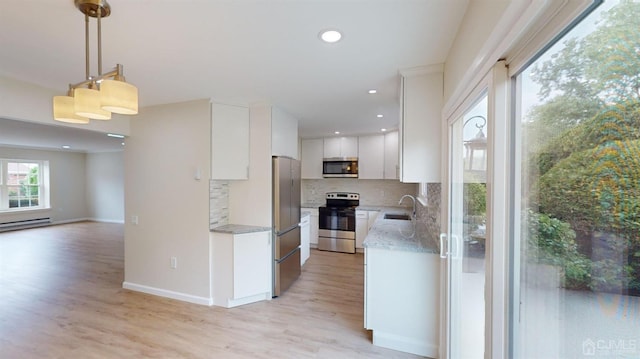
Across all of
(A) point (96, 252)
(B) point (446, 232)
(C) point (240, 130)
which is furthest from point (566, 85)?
(A) point (96, 252)

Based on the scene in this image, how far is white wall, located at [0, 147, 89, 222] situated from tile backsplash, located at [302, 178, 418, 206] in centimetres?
821

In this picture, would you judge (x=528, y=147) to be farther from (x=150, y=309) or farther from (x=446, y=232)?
(x=150, y=309)

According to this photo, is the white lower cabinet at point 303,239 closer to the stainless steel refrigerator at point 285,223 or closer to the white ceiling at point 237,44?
the stainless steel refrigerator at point 285,223

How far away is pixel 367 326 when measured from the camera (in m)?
2.21

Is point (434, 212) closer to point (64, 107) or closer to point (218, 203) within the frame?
point (218, 203)

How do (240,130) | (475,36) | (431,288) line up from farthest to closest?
(240,130) → (431,288) → (475,36)

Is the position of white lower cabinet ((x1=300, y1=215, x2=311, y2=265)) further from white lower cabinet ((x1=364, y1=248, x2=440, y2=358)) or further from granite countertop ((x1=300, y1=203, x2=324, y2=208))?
white lower cabinet ((x1=364, y1=248, x2=440, y2=358))

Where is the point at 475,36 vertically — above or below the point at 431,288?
above

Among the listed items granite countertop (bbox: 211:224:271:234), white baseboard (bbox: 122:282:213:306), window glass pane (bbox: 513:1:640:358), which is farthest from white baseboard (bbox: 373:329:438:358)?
white baseboard (bbox: 122:282:213:306)

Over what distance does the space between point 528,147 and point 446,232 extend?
113 cm

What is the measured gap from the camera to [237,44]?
1694 millimetres

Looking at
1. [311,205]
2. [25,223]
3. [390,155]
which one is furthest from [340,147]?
[25,223]

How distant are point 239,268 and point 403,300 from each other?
6.11ft

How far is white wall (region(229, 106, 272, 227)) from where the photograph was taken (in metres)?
3.11
